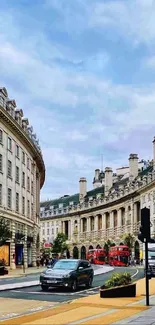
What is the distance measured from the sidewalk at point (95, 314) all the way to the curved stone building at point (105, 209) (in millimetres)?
75919

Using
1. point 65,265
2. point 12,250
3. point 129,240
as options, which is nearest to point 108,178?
point 129,240

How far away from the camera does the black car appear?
27516 millimetres

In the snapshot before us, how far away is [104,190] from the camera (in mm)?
144250

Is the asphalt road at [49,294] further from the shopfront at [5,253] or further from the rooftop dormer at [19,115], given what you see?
the rooftop dormer at [19,115]

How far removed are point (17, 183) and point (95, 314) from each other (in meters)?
50.6

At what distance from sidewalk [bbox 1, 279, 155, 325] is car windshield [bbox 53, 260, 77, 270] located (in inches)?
276

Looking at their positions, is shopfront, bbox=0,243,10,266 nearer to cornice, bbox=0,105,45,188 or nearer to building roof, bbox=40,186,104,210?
cornice, bbox=0,105,45,188

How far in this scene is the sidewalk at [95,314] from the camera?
50.1 feet

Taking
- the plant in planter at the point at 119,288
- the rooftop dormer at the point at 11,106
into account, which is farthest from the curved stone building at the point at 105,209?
the plant in planter at the point at 119,288

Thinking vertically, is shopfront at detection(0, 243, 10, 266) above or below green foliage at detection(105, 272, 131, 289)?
below

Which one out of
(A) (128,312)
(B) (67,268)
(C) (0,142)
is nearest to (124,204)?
(C) (0,142)

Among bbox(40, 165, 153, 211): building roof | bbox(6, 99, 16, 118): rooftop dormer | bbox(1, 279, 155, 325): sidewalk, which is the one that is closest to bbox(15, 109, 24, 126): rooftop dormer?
bbox(6, 99, 16, 118): rooftop dormer

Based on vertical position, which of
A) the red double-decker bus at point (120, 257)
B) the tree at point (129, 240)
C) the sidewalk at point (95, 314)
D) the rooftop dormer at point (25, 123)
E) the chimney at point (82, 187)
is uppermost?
the rooftop dormer at point (25, 123)

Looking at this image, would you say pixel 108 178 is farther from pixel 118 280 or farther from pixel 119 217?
pixel 118 280
